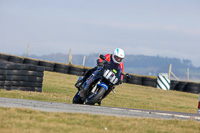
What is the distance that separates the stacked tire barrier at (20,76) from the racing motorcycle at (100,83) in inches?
213

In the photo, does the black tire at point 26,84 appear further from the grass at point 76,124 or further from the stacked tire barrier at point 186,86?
the stacked tire barrier at point 186,86

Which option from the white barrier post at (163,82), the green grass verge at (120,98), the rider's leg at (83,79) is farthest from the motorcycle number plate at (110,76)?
the white barrier post at (163,82)

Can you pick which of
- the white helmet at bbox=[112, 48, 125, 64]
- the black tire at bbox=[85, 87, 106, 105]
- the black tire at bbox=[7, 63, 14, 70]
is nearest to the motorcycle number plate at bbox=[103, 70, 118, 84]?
the black tire at bbox=[85, 87, 106, 105]

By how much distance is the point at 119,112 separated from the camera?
895 centimetres

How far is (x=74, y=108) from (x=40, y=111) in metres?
1.33

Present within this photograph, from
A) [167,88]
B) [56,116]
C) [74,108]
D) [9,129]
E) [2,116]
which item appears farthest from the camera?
[167,88]

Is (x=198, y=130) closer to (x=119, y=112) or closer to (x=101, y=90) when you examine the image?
(x=119, y=112)

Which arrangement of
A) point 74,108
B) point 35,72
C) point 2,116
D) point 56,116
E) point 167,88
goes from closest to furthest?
point 2,116, point 56,116, point 74,108, point 35,72, point 167,88

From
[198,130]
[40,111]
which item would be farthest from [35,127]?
[198,130]

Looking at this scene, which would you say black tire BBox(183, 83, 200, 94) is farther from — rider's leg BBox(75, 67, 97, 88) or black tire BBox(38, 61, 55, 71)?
rider's leg BBox(75, 67, 97, 88)

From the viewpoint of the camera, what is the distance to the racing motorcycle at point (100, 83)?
35.9 ft

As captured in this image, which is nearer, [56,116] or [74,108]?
[56,116]

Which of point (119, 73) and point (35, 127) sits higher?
point (119, 73)

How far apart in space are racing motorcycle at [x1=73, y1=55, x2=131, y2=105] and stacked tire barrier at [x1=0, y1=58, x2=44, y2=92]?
5.40 m
